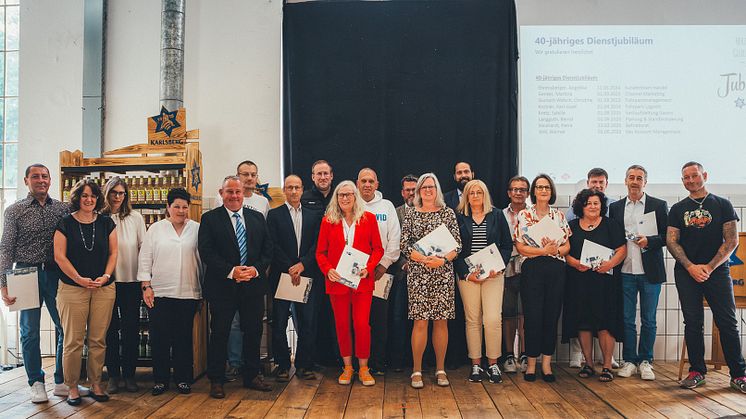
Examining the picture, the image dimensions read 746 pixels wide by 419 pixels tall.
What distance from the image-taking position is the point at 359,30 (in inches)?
197

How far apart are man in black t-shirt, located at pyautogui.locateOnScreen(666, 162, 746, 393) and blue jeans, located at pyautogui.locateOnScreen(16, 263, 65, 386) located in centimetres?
435

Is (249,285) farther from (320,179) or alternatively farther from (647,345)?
(647,345)

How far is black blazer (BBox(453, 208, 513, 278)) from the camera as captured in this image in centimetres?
395

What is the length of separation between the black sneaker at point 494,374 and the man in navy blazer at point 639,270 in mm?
996

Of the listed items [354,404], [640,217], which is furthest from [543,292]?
[354,404]

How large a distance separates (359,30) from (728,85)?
3.43m

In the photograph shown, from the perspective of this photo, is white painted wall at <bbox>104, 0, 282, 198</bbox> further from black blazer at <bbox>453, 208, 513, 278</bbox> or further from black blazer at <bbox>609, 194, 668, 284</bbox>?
black blazer at <bbox>609, 194, 668, 284</bbox>

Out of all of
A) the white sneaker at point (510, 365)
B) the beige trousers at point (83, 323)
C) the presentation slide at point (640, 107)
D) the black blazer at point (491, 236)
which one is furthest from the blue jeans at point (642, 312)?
the beige trousers at point (83, 323)

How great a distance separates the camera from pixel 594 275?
4.04m

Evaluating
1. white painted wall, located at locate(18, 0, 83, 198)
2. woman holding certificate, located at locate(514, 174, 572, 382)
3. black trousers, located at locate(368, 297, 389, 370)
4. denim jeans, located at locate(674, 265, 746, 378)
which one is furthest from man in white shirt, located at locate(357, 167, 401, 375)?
white painted wall, located at locate(18, 0, 83, 198)

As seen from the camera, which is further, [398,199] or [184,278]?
[398,199]

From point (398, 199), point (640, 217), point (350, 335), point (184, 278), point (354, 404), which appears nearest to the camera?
point (354, 404)

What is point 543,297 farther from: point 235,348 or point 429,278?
point 235,348

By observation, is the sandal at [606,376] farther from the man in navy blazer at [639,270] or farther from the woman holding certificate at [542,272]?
the woman holding certificate at [542,272]
